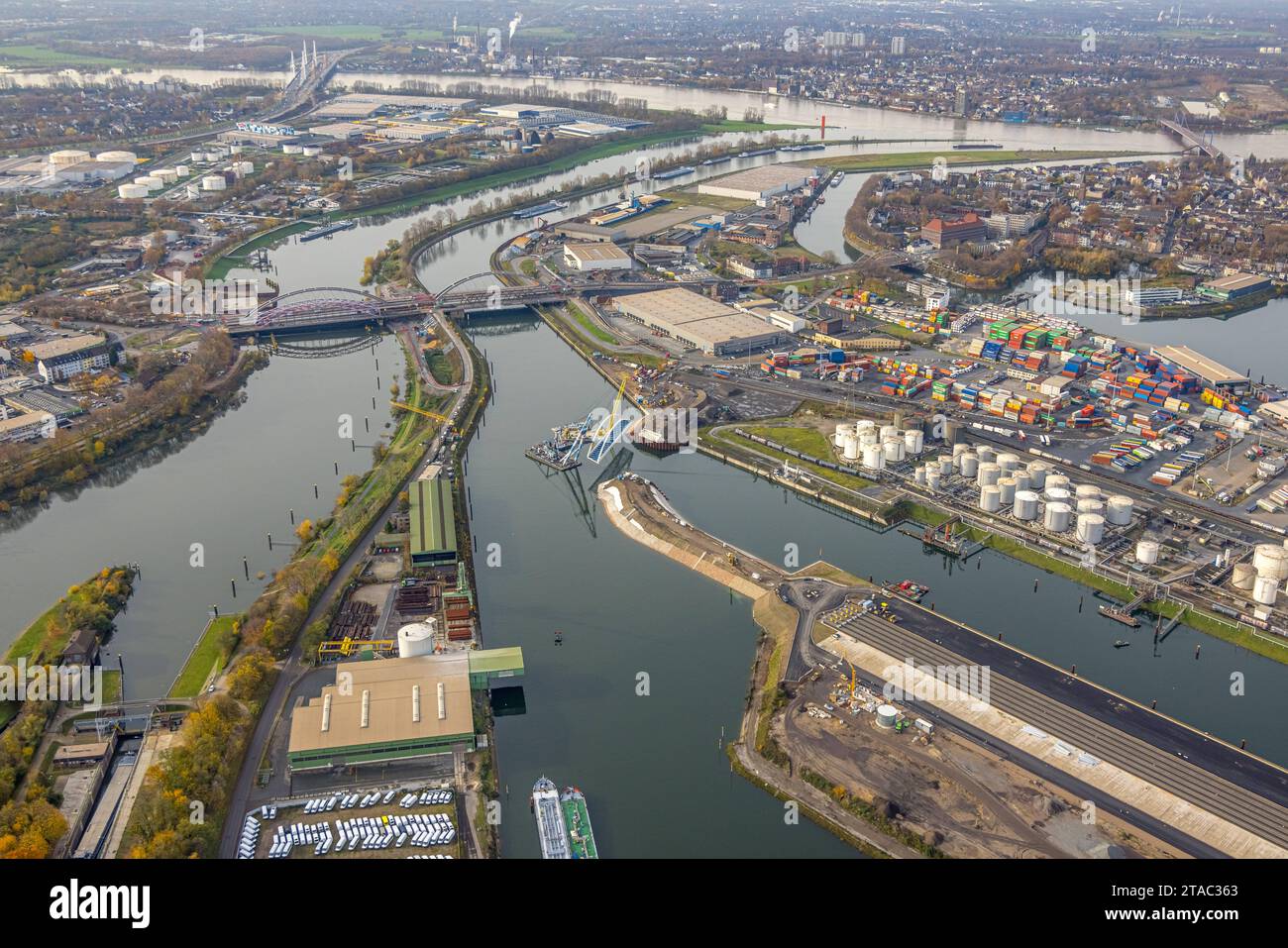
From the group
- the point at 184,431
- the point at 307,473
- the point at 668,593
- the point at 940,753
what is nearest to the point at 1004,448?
the point at 668,593

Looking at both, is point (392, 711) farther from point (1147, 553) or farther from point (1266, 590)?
point (1266, 590)

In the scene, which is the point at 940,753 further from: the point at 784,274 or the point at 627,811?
the point at 784,274

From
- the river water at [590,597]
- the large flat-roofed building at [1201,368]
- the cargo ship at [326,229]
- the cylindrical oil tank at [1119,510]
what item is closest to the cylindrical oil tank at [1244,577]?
the river water at [590,597]

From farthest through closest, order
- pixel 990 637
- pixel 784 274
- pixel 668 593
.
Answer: pixel 784 274
pixel 668 593
pixel 990 637

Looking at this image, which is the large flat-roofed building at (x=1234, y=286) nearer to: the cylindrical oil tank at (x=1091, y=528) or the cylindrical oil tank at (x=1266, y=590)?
the cylindrical oil tank at (x=1091, y=528)

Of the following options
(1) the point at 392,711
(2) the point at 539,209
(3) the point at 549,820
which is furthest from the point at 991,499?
(2) the point at 539,209

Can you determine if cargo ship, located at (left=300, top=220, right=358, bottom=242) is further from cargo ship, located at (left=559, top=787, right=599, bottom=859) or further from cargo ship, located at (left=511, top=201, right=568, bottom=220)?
cargo ship, located at (left=559, top=787, right=599, bottom=859)
